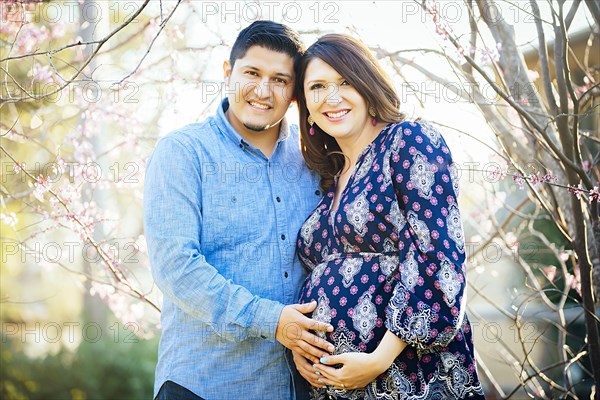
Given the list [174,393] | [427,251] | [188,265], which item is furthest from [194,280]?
[427,251]

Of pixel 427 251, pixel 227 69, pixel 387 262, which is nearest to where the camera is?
pixel 427 251

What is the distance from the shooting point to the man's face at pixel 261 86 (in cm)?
249

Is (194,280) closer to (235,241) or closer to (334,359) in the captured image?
(235,241)

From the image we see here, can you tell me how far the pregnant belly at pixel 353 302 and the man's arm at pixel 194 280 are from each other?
0.07 metres

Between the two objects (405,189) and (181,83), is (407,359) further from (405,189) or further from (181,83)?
(181,83)

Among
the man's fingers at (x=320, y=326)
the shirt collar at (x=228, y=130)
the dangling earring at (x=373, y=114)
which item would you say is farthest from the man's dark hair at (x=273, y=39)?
the man's fingers at (x=320, y=326)

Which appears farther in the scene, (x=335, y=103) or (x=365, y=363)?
(x=335, y=103)

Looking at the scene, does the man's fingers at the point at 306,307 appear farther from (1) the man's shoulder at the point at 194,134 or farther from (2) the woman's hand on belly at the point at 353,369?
(1) the man's shoulder at the point at 194,134

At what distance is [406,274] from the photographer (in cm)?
198

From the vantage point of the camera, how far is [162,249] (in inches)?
86.6

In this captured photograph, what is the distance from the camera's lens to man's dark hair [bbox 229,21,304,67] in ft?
8.15

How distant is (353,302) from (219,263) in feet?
1.62

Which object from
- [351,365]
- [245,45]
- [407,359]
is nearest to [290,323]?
[351,365]

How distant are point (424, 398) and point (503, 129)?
1322mm
